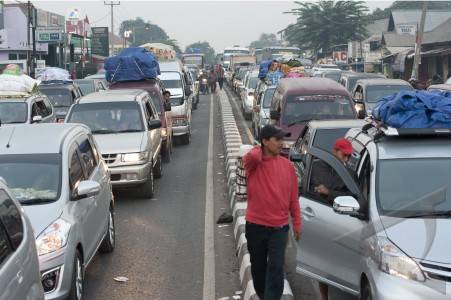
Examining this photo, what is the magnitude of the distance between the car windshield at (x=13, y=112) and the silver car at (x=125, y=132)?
78.8 inches

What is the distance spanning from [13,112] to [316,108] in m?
6.54

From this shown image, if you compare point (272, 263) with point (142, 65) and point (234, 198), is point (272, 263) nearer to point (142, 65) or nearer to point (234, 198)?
point (234, 198)

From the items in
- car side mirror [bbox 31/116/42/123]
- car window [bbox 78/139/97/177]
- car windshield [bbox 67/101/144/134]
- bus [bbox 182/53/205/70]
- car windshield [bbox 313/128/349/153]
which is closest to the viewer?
car window [bbox 78/139/97/177]

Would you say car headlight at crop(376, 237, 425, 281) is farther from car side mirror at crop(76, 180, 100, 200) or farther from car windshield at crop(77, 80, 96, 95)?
car windshield at crop(77, 80, 96, 95)

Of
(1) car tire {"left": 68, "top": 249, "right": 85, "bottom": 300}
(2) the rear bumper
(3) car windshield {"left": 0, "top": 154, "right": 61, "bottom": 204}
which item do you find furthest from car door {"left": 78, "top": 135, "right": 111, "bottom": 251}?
(2) the rear bumper

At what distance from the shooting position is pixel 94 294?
783 cm

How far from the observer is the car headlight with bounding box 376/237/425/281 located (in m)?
5.12

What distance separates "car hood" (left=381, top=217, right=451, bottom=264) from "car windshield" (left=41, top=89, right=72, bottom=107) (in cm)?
1686

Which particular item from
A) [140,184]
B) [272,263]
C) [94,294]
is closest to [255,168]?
[272,263]

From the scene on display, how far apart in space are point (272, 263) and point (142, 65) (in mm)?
14152

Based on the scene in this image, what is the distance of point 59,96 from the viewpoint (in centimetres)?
2147

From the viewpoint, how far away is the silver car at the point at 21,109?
15859mm

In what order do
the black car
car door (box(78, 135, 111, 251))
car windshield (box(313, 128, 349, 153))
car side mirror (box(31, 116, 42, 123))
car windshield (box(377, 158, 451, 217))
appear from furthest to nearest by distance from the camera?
the black car → car side mirror (box(31, 116, 42, 123)) → car windshield (box(313, 128, 349, 153)) → car door (box(78, 135, 111, 251)) → car windshield (box(377, 158, 451, 217))

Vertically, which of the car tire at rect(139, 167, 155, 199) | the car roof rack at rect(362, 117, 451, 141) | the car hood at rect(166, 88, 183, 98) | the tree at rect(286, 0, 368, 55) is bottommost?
the car tire at rect(139, 167, 155, 199)
